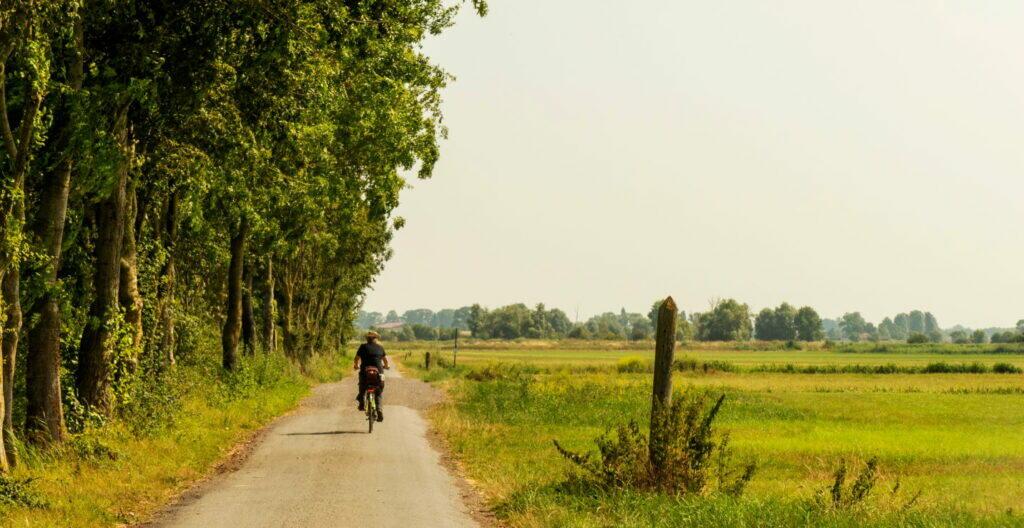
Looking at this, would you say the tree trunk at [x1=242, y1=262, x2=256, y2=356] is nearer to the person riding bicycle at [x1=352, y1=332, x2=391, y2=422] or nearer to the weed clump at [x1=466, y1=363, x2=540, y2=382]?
the person riding bicycle at [x1=352, y1=332, x2=391, y2=422]

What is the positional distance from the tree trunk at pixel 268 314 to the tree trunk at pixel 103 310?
23.2 m

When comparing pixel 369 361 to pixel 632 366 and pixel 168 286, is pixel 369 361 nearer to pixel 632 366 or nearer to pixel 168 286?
pixel 168 286

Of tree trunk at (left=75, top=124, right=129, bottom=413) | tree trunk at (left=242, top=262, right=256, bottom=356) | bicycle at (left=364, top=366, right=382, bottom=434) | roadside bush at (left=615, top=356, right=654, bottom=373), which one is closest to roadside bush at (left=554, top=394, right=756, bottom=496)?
tree trunk at (left=75, top=124, right=129, bottom=413)

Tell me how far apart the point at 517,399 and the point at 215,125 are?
20868 millimetres

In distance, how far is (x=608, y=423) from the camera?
98.6 ft

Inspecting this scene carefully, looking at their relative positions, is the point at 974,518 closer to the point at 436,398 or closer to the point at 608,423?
the point at 608,423

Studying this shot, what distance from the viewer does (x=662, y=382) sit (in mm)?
13289

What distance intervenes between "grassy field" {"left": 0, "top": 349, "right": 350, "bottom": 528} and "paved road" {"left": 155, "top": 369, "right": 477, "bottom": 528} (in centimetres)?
61

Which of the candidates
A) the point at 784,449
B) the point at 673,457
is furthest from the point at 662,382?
the point at 784,449

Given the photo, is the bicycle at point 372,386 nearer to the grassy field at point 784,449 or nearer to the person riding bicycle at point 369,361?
the person riding bicycle at point 369,361

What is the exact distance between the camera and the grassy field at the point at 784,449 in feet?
40.0

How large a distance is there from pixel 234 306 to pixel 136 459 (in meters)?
16.9

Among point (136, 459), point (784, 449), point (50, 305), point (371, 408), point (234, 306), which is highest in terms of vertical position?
point (234, 306)

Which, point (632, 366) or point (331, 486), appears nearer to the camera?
point (331, 486)
